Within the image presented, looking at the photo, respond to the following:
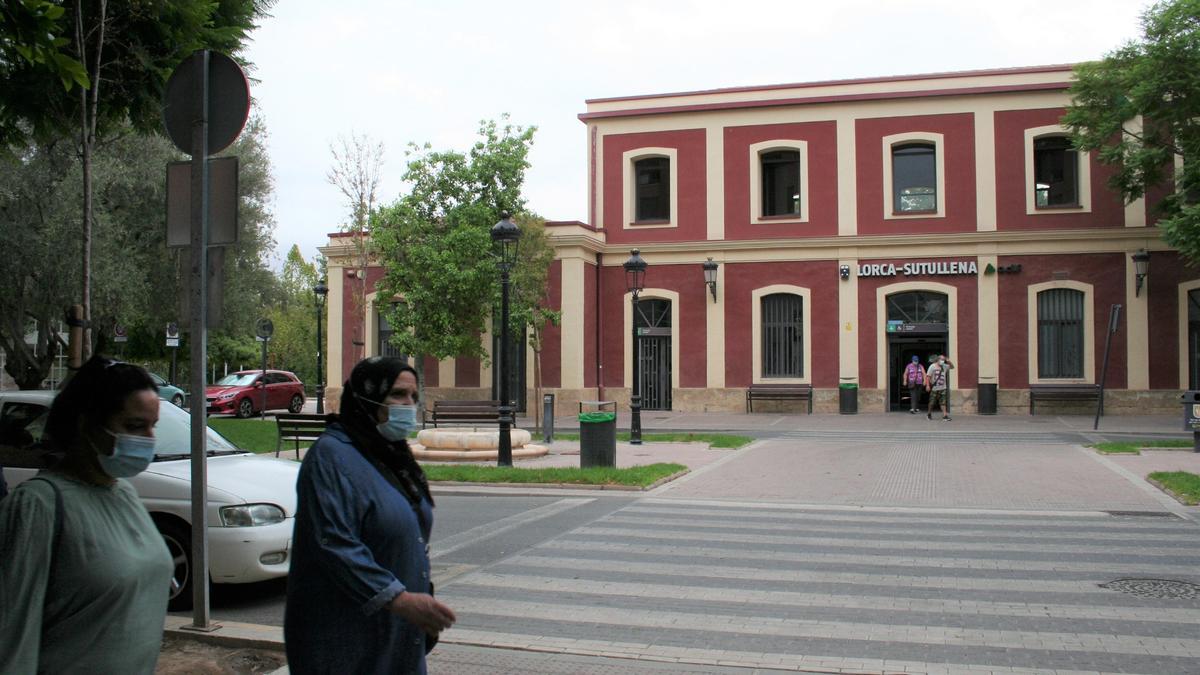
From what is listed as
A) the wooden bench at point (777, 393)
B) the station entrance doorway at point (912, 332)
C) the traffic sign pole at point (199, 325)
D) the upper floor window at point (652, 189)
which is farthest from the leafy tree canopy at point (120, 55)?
the station entrance doorway at point (912, 332)

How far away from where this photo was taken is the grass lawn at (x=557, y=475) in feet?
45.6

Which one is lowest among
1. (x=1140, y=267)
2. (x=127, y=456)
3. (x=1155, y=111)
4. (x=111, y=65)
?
(x=127, y=456)

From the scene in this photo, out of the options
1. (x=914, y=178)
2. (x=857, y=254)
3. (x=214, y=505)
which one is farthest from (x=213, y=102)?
(x=914, y=178)

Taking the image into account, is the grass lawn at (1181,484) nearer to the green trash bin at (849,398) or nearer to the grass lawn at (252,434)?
the grass lawn at (252,434)

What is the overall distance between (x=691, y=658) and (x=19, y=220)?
25.7 metres

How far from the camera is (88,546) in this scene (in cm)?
263

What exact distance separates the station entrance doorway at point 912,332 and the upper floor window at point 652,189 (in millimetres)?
8092

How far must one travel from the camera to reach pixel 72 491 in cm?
269

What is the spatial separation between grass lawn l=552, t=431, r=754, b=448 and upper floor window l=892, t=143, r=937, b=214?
1208cm

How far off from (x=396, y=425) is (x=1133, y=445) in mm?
18925

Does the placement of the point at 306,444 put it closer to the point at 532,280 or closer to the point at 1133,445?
the point at 532,280

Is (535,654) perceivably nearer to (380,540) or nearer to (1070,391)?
(380,540)

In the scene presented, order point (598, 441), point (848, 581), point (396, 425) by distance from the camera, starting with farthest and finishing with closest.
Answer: point (598, 441) → point (848, 581) → point (396, 425)

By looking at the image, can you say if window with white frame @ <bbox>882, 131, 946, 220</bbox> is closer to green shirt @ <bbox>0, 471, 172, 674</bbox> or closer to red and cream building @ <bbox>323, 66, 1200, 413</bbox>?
red and cream building @ <bbox>323, 66, 1200, 413</bbox>
